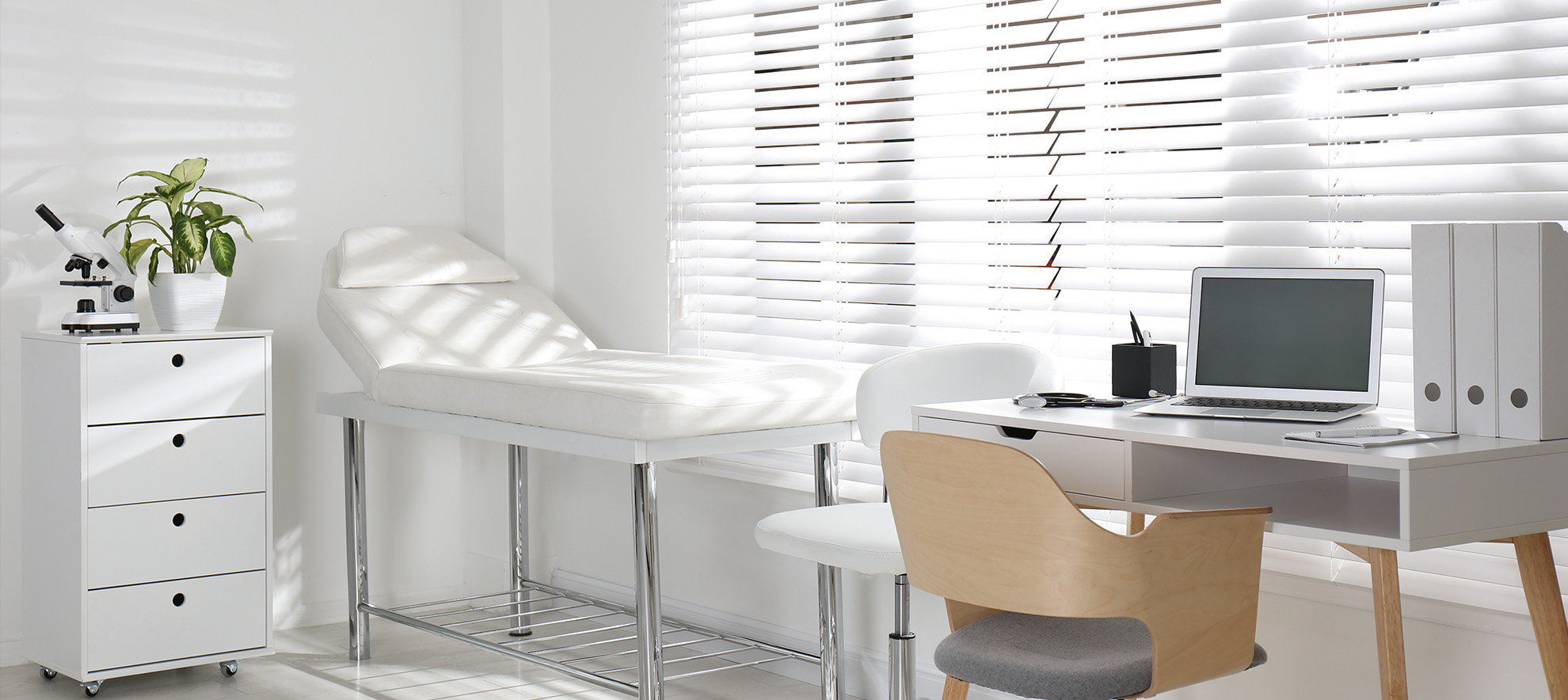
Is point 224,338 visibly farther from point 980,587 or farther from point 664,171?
point 980,587

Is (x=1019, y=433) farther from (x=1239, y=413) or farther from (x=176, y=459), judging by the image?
(x=176, y=459)

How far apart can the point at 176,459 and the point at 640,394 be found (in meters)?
1.34

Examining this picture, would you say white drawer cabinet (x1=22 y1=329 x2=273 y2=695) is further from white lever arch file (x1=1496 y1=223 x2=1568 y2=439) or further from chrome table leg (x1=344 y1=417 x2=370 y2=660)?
white lever arch file (x1=1496 y1=223 x2=1568 y2=439)

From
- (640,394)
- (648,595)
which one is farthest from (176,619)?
(640,394)

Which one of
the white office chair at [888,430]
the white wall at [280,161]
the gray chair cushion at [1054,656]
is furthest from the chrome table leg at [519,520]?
the gray chair cushion at [1054,656]

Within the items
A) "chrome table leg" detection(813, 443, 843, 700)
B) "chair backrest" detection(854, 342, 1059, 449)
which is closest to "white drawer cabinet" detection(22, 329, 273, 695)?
"chrome table leg" detection(813, 443, 843, 700)

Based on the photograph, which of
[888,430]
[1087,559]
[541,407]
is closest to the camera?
[1087,559]

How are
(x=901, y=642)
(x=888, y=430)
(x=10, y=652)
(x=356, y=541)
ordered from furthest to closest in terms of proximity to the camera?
(x=356, y=541) < (x=10, y=652) < (x=888, y=430) < (x=901, y=642)

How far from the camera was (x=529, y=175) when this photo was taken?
401 cm

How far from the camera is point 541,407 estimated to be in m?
2.80

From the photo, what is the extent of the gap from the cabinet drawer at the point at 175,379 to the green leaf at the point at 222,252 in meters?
0.18

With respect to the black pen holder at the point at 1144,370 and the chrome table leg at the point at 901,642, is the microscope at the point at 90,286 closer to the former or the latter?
the chrome table leg at the point at 901,642

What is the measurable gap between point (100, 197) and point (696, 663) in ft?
→ 6.42

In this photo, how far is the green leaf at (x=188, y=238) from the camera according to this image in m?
3.29
